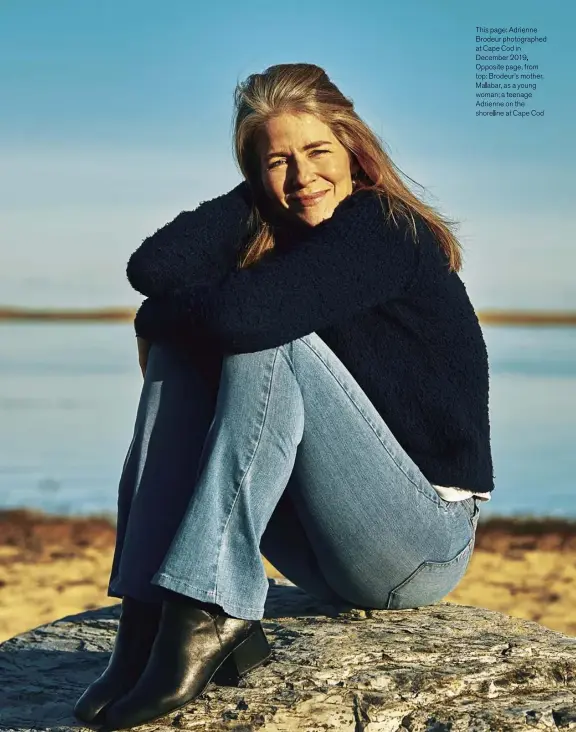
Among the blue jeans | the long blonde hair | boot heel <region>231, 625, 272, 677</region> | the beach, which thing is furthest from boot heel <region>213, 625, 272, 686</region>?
the beach

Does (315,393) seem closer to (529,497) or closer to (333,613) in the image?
(333,613)

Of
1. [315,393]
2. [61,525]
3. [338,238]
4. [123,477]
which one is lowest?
[61,525]

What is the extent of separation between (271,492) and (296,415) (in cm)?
17

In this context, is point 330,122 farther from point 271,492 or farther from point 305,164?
point 271,492

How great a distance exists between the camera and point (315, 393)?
224 cm

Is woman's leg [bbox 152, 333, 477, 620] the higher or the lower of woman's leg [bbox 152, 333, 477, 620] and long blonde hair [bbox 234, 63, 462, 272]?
the lower

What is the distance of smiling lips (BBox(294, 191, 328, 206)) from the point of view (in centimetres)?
260

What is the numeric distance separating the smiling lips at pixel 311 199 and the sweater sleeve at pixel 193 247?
0.78 ft

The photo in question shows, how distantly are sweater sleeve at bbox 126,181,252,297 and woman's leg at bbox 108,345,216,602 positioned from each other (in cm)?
26

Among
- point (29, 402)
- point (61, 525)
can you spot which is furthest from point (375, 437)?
point (29, 402)

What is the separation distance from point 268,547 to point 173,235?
829 millimetres

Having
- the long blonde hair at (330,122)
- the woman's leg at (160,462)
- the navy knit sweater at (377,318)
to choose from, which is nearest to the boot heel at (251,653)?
the woman's leg at (160,462)

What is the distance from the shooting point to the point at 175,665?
2.17 m

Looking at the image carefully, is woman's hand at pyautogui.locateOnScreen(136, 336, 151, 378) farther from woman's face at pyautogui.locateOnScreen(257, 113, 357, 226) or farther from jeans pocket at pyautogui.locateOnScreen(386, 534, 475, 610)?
jeans pocket at pyautogui.locateOnScreen(386, 534, 475, 610)
